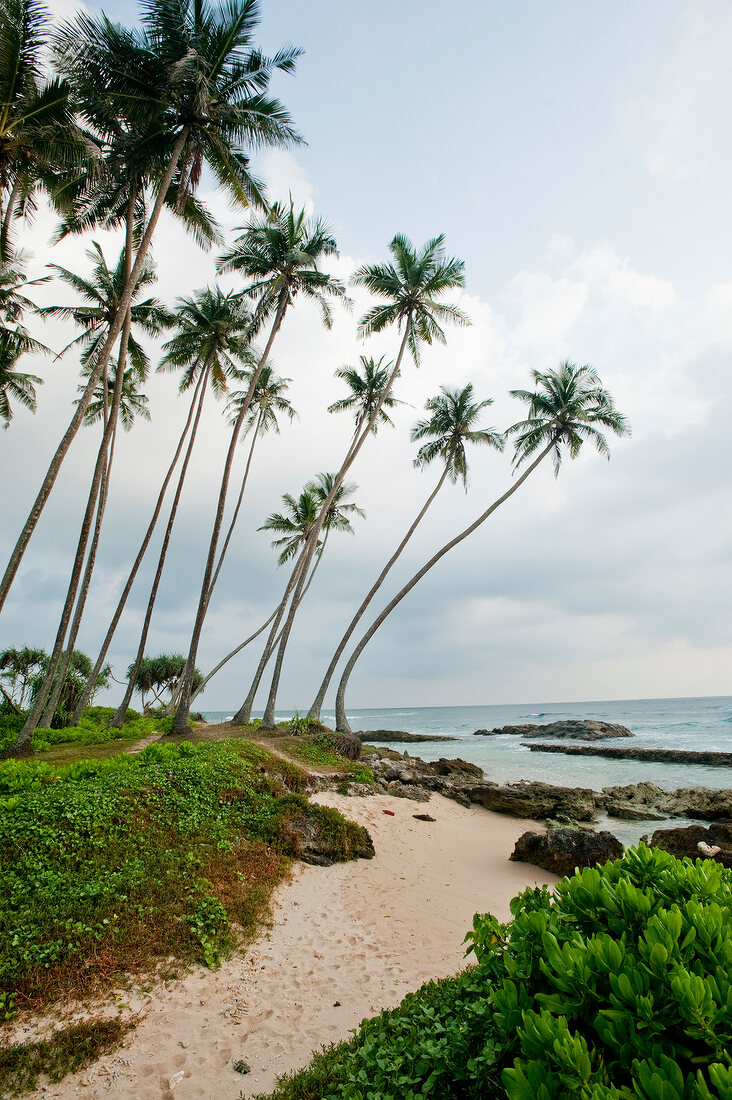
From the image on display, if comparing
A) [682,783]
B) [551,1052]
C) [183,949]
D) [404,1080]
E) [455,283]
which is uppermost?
[455,283]

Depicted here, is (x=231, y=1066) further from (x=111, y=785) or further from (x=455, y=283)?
(x=455, y=283)

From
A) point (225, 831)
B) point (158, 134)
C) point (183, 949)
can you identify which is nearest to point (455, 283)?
point (158, 134)

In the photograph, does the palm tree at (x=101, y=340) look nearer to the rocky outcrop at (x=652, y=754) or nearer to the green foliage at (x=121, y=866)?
the green foliage at (x=121, y=866)

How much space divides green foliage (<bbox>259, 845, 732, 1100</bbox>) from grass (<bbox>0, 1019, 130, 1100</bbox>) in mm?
2193

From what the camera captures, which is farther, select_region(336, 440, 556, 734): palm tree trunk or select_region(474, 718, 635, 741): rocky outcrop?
select_region(474, 718, 635, 741): rocky outcrop

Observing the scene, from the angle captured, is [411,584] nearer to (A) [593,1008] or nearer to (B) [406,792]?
(B) [406,792]

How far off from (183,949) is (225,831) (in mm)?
2140

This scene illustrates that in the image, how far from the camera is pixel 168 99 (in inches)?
458

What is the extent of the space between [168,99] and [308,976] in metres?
17.0

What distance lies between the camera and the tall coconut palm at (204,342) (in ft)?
60.2

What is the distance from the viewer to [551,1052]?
48.6 inches

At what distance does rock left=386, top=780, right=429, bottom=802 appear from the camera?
11586mm

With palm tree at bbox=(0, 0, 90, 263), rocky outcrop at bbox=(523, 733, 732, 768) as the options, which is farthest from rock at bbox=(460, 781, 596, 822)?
palm tree at bbox=(0, 0, 90, 263)

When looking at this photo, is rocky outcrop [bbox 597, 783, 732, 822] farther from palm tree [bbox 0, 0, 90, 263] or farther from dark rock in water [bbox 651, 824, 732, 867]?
palm tree [bbox 0, 0, 90, 263]
